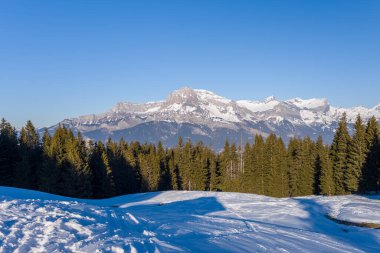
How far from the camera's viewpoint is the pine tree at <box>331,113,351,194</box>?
54.8m

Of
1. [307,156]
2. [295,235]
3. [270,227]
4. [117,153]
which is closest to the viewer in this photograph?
[295,235]

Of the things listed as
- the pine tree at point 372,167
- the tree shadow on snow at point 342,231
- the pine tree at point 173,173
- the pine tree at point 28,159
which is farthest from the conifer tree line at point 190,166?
the tree shadow on snow at point 342,231

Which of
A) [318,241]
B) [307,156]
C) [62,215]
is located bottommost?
[318,241]

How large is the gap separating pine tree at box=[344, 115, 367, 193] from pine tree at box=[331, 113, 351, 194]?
1.49 metres

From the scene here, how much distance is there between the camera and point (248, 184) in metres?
77.1

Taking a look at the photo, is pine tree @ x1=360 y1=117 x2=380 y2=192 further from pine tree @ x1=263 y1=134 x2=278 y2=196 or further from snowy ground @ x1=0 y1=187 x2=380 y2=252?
snowy ground @ x1=0 y1=187 x2=380 y2=252

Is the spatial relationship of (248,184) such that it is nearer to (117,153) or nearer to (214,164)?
(214,164)

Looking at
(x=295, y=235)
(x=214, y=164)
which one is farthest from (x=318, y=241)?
(x=214, y=164)

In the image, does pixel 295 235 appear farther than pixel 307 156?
No

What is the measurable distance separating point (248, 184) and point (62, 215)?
6576 cm

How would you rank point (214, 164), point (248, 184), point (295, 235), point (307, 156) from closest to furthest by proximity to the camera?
point (295, 235) < point (307, 156) < point (248, 184) < point (214, 164)

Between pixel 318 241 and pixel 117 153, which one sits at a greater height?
pixel 117 153

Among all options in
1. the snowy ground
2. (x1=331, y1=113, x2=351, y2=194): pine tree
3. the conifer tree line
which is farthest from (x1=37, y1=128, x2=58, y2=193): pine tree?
(x1=331, y1=113, x2=351, y2=194): pine tree

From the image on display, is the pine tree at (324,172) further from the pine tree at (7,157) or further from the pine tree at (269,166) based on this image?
the pine tree at (7,157)
